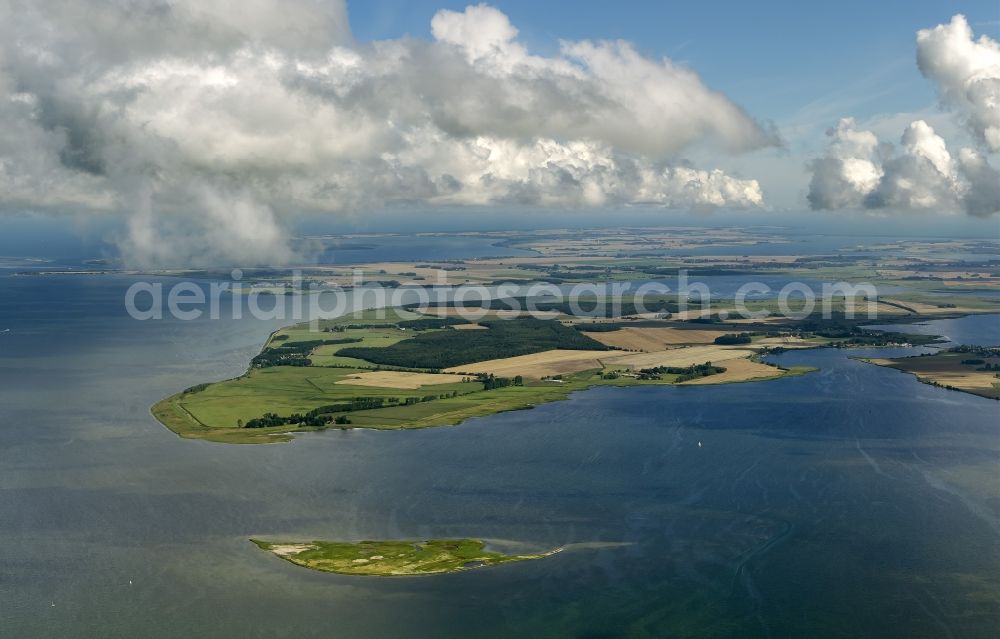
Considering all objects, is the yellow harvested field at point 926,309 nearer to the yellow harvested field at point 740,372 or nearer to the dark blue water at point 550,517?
the yellow harvested field at point 740,372

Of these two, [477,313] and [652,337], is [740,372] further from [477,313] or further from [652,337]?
[477,313]

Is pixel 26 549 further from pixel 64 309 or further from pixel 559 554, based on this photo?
pixel 64 309

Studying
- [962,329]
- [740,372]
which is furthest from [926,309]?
[740,372]

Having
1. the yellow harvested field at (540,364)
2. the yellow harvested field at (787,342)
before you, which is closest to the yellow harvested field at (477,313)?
the yellow harvested field at (540,364)

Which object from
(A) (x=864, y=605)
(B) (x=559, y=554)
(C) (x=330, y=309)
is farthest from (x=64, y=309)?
(A) (x=864, y=605)

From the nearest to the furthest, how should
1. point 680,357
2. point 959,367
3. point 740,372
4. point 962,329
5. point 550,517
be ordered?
1. point 550,517
2. point 740,372
3. point 959,367
4. point 680,357
5. point 962,329

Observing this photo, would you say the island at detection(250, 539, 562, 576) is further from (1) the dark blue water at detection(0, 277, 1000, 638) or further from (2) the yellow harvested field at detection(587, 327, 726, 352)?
(2) the yellow harvested field at detection(587, 327, 726, 352)

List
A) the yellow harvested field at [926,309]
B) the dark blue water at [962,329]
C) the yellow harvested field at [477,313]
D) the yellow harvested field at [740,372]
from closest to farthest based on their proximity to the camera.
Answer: the yellow harvested field at [740,372] < the dark blue water at [962,329] < the yellow harvested field at [477,313] < the yellow harvested field at [926,309]
